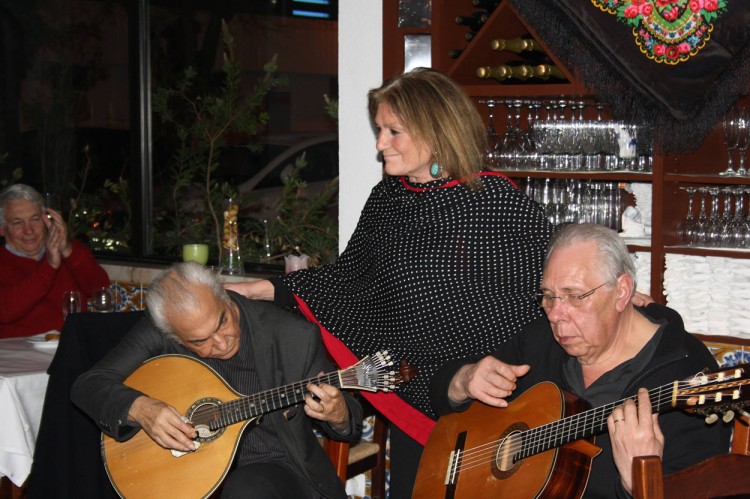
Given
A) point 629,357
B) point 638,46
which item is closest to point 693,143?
point 638,46

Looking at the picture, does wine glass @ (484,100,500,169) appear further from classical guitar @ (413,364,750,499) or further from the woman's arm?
classical guitar @ (413,364,750,499)

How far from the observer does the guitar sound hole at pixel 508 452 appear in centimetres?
220

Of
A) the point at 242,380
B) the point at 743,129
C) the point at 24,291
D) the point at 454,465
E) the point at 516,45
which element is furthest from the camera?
the point at 24,291

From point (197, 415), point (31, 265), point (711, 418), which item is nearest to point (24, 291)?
point (31, 265)

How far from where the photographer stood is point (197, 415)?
2.63 m

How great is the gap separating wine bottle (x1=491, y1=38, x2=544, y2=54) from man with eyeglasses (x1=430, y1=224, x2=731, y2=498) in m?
1.28

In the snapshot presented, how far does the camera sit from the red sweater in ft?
12.9

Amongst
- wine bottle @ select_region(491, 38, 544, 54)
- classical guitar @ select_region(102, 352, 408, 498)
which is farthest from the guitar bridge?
wine bottle @ select_region(491, 38, 544, 54)

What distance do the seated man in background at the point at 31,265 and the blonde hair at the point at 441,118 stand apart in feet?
6.37

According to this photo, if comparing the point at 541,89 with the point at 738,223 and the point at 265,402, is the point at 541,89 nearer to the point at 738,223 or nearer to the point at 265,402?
the point at 738,223

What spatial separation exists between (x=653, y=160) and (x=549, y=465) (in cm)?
133

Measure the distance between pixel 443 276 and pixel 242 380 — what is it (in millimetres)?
604

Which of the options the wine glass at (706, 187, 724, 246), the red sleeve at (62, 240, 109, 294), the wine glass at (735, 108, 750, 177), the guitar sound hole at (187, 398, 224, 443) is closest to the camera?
the guitar sound hole at (187, 398, 224, 443)

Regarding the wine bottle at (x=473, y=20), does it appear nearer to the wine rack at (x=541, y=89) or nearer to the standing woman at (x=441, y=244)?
the wine rack at (x=541, y=89)
